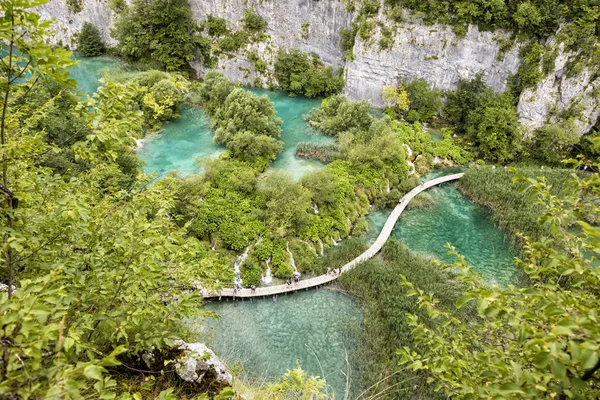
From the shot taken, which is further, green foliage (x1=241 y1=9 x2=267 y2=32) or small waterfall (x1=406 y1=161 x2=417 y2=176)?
green foliage (x1=241 y1=9 x2=267 y2=32)

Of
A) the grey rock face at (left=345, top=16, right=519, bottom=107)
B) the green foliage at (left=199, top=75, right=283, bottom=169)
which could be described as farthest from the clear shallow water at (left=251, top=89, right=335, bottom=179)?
the grey rock face at (left=345, top=16, right=519, bottom=107)

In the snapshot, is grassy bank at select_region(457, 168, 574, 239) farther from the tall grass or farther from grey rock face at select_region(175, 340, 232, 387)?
grey rock face at select_region(175, 340, 232, 387)

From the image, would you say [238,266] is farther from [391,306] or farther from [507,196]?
[507,196]

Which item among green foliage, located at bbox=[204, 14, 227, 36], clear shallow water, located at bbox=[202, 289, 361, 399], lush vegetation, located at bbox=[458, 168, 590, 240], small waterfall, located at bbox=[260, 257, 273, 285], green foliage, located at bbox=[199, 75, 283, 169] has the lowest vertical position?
clear shallow water, located at bbox=[202, 289, 361, 399]

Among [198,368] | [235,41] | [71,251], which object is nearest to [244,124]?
[235,41]

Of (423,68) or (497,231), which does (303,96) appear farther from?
Result: (497,231)

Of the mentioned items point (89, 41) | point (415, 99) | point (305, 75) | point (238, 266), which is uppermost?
point (89, 41)
